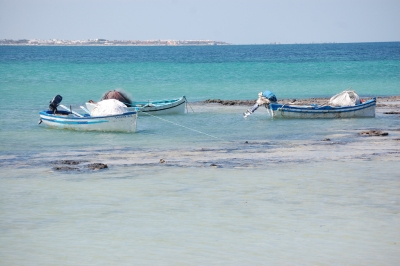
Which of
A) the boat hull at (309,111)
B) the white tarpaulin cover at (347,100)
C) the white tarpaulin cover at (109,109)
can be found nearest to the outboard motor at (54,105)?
the white tarpaulin cover at (109,109)

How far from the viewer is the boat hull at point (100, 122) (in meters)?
20.8

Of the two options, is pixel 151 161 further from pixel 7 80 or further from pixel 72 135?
pixel 7 80

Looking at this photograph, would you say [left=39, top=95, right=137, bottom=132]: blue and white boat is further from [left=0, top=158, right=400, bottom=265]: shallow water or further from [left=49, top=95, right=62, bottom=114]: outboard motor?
[left=0, top=158, right=400, bottom=265]: shallow water

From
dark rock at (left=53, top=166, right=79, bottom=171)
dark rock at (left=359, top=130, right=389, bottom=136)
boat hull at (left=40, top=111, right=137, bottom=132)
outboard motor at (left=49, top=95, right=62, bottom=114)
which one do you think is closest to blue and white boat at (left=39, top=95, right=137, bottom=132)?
boat hull at (left=40, top=111, right=137, bottom=132)

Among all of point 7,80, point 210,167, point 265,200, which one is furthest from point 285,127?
point 7,80

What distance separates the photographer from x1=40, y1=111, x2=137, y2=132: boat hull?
20812 millimetres

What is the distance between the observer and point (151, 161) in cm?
1586

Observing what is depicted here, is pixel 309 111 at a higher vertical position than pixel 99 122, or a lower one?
higher

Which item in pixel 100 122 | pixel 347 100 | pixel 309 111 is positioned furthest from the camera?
pixel 347 100

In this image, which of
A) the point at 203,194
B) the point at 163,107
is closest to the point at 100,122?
the point at 163,107

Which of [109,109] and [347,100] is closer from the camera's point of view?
[109,109]

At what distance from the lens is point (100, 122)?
21.0 metres

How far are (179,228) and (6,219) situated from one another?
9.60 feet

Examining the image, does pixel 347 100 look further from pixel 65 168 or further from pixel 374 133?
pixel 65 168
